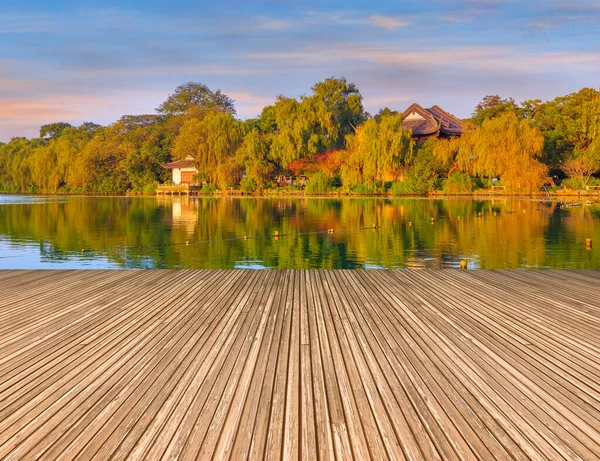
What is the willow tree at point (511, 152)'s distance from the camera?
33.0 meters

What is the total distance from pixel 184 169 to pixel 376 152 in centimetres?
2207

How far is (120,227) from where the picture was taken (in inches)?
735

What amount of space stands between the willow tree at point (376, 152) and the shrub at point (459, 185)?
11.4 feet

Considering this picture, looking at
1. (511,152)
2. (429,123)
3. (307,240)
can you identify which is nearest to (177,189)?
(429,123)

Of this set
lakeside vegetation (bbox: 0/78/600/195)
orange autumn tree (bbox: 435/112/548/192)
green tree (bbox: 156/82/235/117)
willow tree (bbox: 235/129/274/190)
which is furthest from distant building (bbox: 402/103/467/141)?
green tree (bbox: 156/82/235/117)

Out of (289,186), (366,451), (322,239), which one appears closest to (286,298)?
(366,451)

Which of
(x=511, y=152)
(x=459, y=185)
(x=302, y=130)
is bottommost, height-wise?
(x=459, y=185)

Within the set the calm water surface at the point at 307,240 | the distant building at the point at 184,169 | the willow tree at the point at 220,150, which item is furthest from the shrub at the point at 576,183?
the distant building at the point at 184,169

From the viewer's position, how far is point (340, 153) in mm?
39438

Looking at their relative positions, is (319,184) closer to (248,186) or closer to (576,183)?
(248,186)

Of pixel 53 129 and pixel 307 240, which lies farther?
pixel 53 129

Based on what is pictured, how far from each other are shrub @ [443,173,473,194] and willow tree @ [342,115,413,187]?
11.4 feet

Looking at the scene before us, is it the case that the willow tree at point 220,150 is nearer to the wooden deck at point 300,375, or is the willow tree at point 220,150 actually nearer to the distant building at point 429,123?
the distant building at point 429,123

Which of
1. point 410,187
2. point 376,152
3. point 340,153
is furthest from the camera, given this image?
point 340,153
